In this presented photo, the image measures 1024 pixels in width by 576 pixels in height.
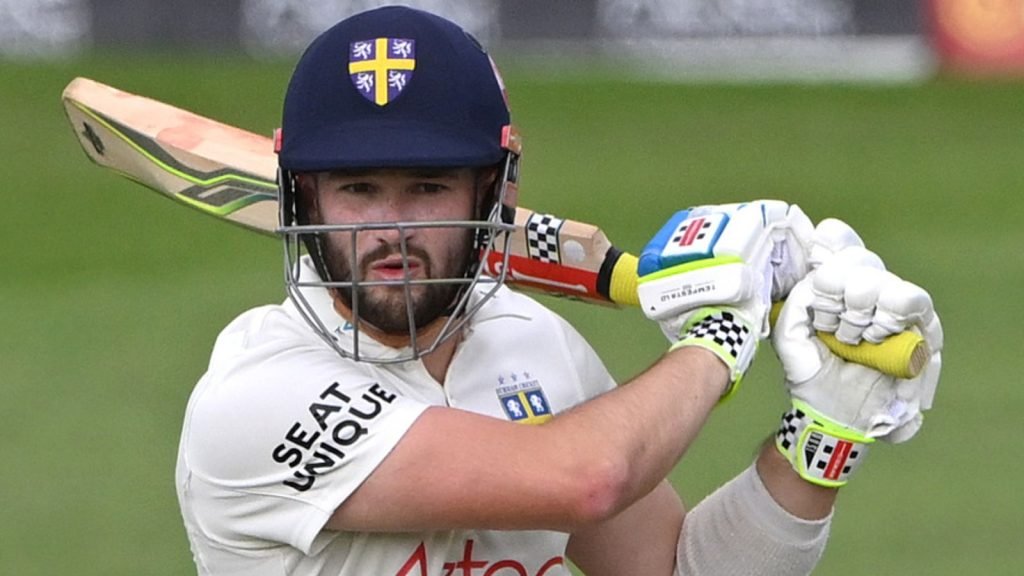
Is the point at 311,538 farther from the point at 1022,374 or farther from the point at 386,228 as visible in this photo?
the point at 1022,374

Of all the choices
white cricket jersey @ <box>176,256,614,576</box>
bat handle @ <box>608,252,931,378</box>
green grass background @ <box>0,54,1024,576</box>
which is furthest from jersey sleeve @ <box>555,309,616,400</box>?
green grass background @ <box>0,54,1024,576</box>

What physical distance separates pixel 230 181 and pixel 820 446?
5.47 ft

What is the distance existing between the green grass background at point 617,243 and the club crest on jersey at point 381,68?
4.48 m

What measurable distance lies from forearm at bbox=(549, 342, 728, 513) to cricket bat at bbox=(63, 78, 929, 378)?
0.78m

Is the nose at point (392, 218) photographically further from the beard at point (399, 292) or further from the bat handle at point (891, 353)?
the bat handle at point (891, 353)

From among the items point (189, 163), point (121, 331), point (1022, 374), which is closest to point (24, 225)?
point (121, 331)

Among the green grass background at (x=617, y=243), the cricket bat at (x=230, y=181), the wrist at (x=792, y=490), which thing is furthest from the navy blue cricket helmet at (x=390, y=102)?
the green grass background at (x=617, y=243)

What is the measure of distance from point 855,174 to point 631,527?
36.0ft

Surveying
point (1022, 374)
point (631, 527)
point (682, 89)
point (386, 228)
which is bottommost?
point (682, 89)

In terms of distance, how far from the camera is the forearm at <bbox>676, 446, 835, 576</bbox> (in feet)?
15.0

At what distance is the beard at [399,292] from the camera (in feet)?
13.4

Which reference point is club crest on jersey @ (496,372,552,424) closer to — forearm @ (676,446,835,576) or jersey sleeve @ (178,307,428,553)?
jersey sleeve @ (178,307,428,553)

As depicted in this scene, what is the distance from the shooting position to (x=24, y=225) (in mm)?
14031

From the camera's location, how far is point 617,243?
13.0 m
